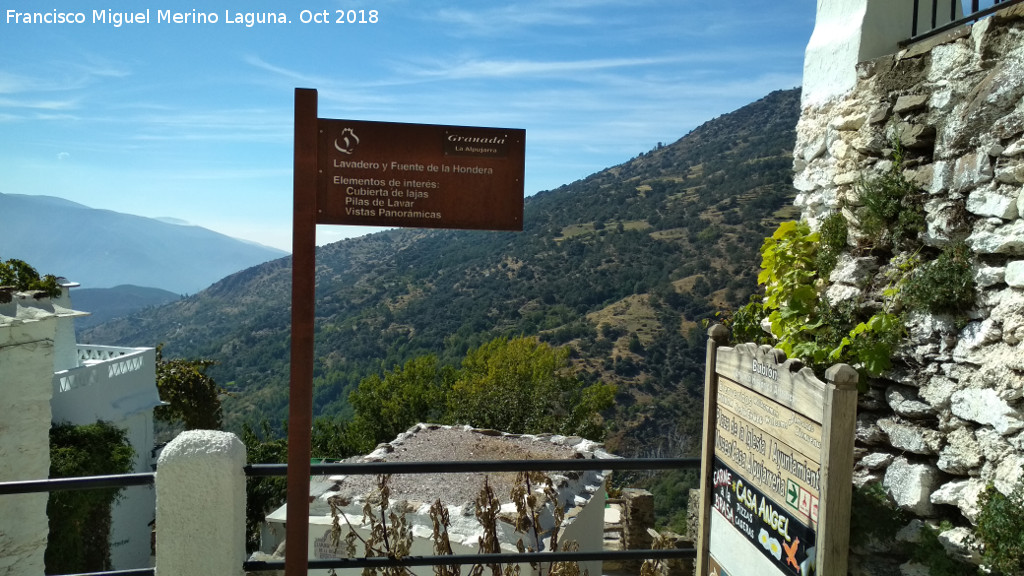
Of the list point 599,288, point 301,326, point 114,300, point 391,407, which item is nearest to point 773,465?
point 301,326

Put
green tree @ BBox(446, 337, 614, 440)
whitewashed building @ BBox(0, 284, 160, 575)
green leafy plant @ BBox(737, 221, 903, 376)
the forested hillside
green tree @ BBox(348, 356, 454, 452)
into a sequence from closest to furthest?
green leafy plant @ BBox(737, 221, 903, 376), whitewashed building @ BBox(0, 284, 160, 575), green tree @ BBox(446, 337, 614, 440), green tree @ BBox(348, 356, 454, 452), the forested hillside

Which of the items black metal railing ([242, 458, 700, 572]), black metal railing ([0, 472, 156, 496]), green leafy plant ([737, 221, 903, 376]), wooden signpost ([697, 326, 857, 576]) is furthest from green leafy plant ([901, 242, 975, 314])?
black metal railing ([0, 472, 156, 496])

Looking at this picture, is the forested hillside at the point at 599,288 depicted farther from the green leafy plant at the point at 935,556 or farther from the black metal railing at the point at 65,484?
the black metal railing at the point at 65,484

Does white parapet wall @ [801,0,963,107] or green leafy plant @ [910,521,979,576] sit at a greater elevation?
white parapet wall @ [801,0,963,107]

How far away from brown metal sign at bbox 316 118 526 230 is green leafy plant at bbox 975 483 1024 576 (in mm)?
1911

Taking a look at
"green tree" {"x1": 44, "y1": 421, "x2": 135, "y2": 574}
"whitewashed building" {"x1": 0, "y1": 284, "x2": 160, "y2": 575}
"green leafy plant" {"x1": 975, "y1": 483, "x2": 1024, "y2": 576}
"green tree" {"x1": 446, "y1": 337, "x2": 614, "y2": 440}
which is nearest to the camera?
"green leafy plant" {"x1": 975, "y1": 483, "x2": 1024, "y2": 576}

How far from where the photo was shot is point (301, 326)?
9.12 feet

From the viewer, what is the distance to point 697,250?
33062 mm

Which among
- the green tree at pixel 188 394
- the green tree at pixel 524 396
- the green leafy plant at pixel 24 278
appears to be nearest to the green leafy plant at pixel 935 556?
the green tree at pixel 524 396

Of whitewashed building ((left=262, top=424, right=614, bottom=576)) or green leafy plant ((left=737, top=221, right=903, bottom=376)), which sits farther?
whitewashed building ((left=262, top=424, right=614, bottom=576))

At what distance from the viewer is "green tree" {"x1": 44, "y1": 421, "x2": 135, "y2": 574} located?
43.0 feet

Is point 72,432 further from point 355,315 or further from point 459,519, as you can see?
point 355,315

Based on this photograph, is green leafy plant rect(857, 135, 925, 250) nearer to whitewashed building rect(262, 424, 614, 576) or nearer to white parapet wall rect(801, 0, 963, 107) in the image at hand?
white parapet wall rect(801, 0, 963, 107)

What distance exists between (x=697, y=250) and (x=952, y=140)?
30697 mm
